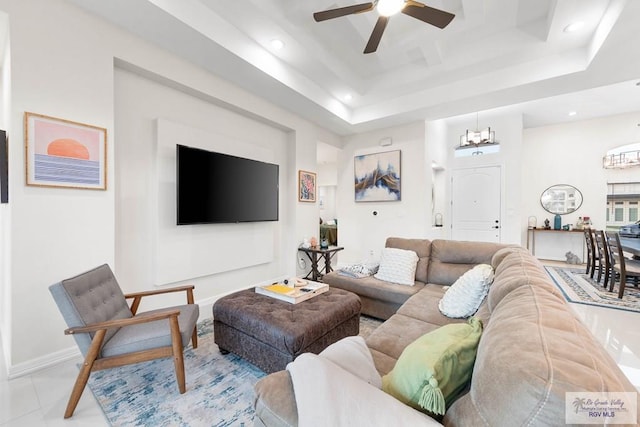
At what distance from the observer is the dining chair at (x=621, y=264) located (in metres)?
3.48

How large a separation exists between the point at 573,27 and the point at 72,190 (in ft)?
16.1

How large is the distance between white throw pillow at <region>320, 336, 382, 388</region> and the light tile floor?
5.05 feet

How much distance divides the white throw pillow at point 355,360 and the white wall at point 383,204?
154 inches

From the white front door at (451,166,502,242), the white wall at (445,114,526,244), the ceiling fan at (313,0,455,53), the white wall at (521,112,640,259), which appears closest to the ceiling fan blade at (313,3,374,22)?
the ceiling fan at (313,0,455,53)

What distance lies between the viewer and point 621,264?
3.51 metres

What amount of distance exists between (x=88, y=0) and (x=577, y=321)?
142 inches

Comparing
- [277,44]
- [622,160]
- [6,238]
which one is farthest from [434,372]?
[622,160]

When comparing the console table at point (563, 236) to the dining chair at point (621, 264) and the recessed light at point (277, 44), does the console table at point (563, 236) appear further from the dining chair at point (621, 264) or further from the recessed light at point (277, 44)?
the recessed light at point (277, 44)

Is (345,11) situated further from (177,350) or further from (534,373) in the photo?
(177,350)

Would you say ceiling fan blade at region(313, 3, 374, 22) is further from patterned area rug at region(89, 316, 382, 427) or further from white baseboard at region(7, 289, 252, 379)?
white baseboard at region(7, 289, 252, 379)

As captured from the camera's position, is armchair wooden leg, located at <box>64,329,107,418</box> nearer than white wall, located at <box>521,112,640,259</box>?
Yes

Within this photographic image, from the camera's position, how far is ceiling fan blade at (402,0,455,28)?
205cm

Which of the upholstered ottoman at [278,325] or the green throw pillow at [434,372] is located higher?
the green throw pillow at [434,372]

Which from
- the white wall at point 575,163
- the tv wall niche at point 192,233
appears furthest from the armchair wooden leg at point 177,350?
the white wall at point 575,163
